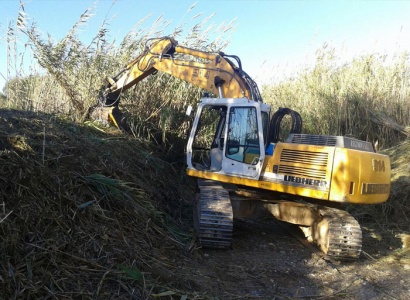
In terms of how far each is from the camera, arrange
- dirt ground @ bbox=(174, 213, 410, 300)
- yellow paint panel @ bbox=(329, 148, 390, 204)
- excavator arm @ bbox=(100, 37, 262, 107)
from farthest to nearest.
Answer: excavator arm @ bbox=(100, 37, 262, 107), yellow paint panel @ bbox=(329, 148, 390, 204), dirt ground @ bbox=(174, 213, 410, 300)

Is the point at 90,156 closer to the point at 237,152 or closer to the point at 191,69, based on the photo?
the point at 237,152

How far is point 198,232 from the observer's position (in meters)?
5.07

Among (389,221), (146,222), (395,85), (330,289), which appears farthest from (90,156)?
(395,85)

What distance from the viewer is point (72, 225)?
3572mm

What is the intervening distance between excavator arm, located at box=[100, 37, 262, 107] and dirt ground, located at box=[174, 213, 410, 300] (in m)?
2.32

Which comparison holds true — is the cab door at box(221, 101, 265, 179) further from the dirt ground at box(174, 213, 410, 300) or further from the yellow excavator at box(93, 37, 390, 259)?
the dirt ground at box(174, 213, 410, 300)

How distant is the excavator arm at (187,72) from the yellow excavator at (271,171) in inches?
0.7

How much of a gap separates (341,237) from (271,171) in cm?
126

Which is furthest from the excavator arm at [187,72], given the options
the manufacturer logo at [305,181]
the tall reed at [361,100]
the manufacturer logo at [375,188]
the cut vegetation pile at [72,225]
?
the tall reed at [361,100]

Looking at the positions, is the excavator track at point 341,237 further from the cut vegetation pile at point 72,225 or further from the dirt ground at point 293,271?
the cut vegetation pile at point 72,225

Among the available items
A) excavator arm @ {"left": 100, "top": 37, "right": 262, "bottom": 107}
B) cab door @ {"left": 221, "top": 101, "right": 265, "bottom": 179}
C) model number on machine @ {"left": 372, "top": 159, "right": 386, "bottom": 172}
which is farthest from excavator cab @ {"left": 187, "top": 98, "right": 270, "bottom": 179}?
model number on machine @ {"left": 372, "top": 159, "right": 386, "bottom": 172}

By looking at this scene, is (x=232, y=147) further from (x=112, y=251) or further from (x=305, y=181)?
(x=112, y=251)

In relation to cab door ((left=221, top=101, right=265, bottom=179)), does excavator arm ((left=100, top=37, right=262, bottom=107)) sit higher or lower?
higher

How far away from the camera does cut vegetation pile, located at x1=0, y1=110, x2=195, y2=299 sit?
9.75ft
